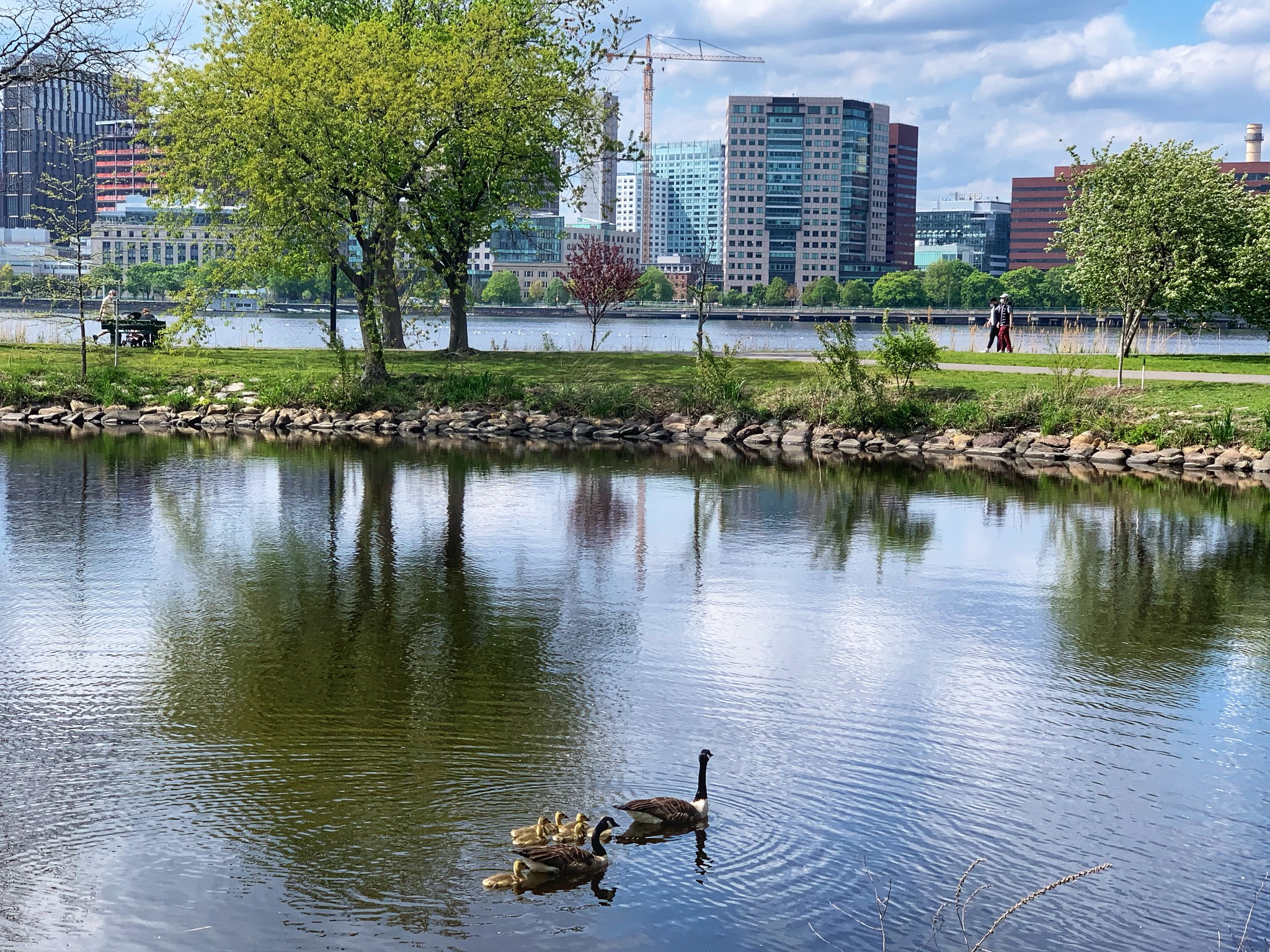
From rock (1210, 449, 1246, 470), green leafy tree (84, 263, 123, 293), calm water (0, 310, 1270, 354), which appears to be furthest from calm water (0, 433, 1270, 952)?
calm water (0, 310, 1270, 354)

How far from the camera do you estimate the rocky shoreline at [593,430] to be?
32.2 metres

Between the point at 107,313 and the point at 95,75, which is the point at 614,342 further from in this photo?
the point at 95,75

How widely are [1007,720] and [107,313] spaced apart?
41.3 meters

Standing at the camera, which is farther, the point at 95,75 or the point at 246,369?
the point at 246,369

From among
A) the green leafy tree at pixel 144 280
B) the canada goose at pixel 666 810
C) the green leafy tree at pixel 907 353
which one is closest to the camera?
the canada goose at pixel 666 810

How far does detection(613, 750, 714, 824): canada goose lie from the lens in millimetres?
8961

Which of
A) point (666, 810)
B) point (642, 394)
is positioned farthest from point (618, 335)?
point (666, 810)

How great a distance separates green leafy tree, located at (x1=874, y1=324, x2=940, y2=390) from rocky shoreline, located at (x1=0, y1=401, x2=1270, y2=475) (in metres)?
2.11

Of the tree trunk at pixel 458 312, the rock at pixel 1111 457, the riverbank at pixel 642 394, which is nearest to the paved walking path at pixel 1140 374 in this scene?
the riverbank at pixel 642 394

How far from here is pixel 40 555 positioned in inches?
694

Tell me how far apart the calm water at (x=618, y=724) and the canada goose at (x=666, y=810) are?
162 mm

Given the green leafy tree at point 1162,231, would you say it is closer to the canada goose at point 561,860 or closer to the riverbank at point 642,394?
the riverbank at point 642,394

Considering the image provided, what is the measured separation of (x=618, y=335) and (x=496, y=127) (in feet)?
206

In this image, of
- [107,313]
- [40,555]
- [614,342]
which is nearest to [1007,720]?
[40,555]
